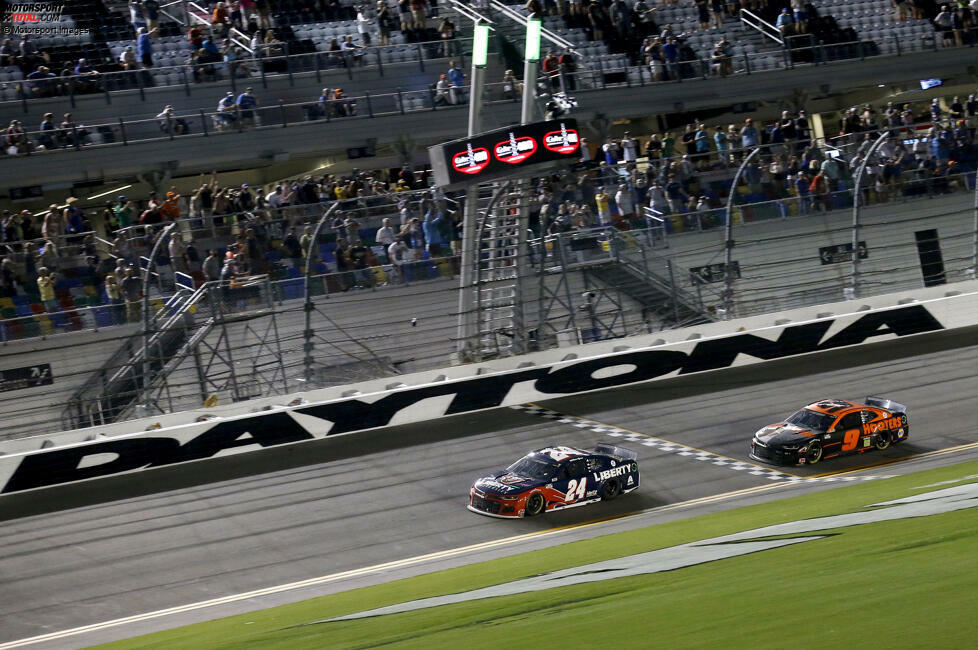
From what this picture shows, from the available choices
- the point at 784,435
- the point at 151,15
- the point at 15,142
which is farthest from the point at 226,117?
the point at 784,435

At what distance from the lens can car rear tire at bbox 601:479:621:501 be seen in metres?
13.9

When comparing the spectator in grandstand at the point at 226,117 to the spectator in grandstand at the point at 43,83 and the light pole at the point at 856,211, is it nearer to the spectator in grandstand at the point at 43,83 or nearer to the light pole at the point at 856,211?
the spectator in grandstand at the point at 43,83

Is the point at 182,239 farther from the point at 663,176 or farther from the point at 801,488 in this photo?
the point at 801,488

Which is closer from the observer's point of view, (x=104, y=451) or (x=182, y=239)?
(x=104, y=451)

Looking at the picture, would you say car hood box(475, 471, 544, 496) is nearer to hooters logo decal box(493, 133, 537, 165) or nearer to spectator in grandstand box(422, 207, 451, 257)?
spectator in grandstand box(422, 207, 451, 257)

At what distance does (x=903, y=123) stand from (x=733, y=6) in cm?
792


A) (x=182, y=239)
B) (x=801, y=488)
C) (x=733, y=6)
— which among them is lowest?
(x=801, y=488)

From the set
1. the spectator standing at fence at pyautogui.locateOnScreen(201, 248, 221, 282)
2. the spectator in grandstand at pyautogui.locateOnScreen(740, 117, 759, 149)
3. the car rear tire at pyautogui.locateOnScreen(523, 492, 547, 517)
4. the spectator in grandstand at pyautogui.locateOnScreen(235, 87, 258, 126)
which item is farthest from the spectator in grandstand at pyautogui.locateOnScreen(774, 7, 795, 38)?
the car rear tire at pyautogui.locateOnScreen(523, 492, 547, 517)

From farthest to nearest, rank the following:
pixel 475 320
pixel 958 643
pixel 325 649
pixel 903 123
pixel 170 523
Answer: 1. pixel 903 123
2. pixel 475 320
3. pixel 170 523
4. pixel 325 649
5. pixel 958 643

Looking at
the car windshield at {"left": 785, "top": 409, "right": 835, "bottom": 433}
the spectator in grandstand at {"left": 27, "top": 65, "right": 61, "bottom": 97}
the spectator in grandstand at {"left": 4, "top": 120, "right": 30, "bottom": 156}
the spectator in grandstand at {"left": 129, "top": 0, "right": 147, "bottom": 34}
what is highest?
the spectator in grandstand at {"left": 129, "top": 0, "right": 147, "bottom": 34}

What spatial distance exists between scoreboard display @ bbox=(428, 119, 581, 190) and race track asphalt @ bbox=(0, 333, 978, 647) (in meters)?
3.82

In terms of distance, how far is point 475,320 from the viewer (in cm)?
1686

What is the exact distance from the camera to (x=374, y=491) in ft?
47.0

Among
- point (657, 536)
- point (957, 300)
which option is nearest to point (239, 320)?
point (657, 536)
